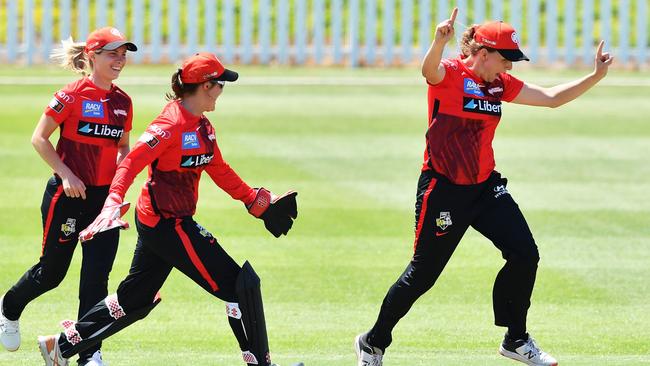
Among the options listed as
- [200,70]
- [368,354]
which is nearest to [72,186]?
[200,70]

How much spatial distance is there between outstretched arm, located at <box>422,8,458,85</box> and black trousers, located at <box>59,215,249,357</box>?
64.3 inches

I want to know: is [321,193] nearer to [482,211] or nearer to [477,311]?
[477,311]

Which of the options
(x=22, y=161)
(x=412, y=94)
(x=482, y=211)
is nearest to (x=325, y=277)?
(x=482, y=211)

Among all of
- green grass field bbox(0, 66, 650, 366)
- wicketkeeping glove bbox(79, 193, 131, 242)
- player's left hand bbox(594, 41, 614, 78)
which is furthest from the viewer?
green grass field bbox(0, 66, 650, 366)

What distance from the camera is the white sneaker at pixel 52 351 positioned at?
7262 millimetres

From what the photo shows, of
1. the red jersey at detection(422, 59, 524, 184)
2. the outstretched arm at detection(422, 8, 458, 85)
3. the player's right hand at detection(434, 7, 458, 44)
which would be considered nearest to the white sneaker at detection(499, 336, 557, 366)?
the red jersey at detection(422, 59, 524, 184)

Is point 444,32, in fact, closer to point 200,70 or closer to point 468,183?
point 468,183

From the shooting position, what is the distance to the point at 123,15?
A: 2328 centimetres

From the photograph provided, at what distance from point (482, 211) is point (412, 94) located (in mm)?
13095

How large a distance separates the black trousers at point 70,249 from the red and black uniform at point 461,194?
1.82 m

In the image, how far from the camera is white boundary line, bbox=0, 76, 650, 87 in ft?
70.0

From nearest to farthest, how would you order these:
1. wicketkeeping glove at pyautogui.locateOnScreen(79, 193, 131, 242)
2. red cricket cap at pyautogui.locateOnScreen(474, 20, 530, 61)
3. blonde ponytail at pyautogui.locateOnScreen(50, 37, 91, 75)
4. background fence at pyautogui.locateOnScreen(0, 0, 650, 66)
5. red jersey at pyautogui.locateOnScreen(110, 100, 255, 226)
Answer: wicketkeeping glove at pyautogui.locateOnScreen(79, 193, 131, 242), red jersey at pyautogui.locateOnScreen(110, 100, 255, 226), red cricket cap at pyautogui.locateOnScreen(474, 20, 530, 61), blonde ponytail at pyautogui.locateOnScreen(50, 37, 91, 75), background fence at pyautogui.locateOnScreen(0, 0, 650, 66)

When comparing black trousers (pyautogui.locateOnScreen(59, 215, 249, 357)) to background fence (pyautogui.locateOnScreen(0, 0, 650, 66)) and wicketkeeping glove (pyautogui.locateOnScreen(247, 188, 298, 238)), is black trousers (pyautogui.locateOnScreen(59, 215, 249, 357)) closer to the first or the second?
wicketkeeping glove (pyautogui.locateOnScreen(247, 188, 298, 238))

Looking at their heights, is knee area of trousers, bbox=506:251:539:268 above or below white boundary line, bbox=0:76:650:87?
above
